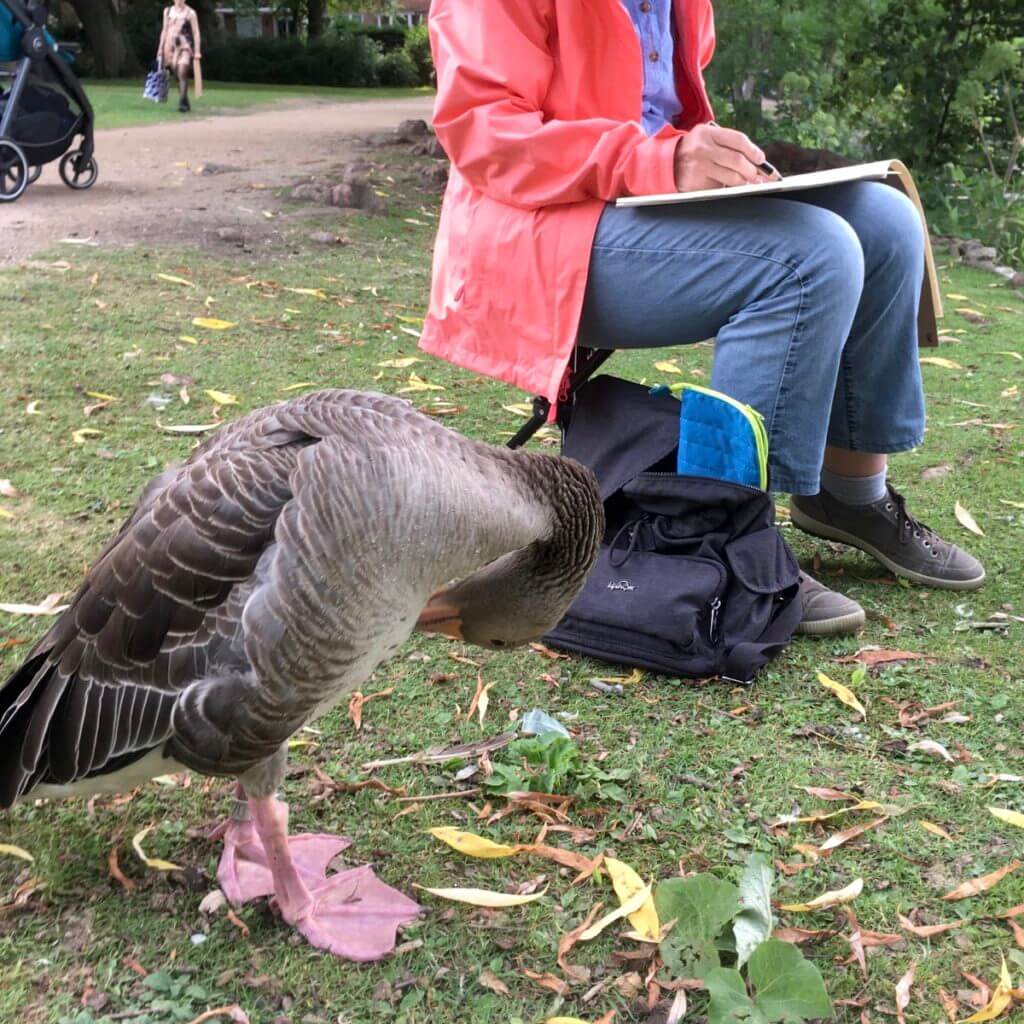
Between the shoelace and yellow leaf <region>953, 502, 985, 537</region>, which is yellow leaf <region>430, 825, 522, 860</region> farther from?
yellow leaf <region>953, 502, 985, 537</region>

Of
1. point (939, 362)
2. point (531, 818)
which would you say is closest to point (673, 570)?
point (531, 818)

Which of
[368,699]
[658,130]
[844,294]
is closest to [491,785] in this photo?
[368,699]

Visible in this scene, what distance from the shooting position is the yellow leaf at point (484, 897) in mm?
2064

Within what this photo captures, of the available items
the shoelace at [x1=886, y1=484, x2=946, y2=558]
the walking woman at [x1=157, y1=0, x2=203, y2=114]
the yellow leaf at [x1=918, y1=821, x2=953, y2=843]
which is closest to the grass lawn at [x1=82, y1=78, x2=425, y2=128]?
the walking woman at [x1=157, y1=0, x2=203, y2=114]

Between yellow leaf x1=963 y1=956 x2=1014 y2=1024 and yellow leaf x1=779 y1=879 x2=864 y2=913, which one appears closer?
yellow leaf x1=963 y1=956 x2=1014 y2=1024

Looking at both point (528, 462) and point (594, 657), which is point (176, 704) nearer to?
point (528, 462)

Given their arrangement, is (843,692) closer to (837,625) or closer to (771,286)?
(837,625)

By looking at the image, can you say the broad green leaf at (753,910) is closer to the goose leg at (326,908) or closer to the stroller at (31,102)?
the goose leg at (326,908)

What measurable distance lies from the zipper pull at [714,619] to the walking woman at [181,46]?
16.0 m

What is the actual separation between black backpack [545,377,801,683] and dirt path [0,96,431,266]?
15.6 ft

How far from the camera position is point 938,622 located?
3.16 m

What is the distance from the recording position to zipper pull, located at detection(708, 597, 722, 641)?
2809mm

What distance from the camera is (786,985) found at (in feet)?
5.69

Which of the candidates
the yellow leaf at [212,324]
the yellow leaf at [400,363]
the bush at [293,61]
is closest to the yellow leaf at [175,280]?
the yellow leaf at [212,324]
